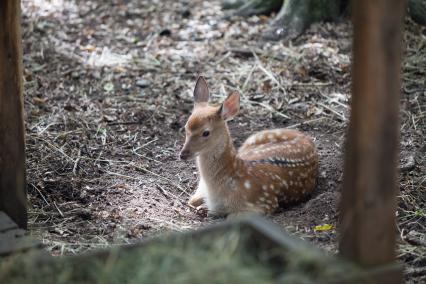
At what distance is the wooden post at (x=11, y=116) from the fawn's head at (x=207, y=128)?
1502 millimetres

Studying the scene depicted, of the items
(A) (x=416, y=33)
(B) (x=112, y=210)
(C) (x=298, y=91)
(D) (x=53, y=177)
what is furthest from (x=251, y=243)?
(A) (x=416, y=33)

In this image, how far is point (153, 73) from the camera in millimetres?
9016

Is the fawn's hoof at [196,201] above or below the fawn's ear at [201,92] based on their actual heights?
below

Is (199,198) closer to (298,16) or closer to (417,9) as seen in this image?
(298,16)

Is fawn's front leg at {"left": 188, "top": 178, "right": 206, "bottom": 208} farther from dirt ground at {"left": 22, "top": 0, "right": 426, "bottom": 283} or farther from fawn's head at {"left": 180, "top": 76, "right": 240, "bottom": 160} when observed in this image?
fawn's head at {"left": 180, "top": 76, "right": 240, "bottom": 160}

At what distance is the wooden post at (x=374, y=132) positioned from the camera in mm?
3354

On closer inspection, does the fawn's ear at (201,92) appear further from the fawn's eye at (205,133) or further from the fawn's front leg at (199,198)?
the fawn's front leg at (199,198)

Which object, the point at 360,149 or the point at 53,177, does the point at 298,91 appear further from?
the point at 360,149

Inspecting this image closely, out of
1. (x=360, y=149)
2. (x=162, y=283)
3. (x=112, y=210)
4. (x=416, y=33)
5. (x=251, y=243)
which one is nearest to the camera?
(x=162, y=283)

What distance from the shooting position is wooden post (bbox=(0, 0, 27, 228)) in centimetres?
479

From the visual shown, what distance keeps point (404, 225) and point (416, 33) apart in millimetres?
4670

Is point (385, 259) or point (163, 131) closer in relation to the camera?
point (385, 259)

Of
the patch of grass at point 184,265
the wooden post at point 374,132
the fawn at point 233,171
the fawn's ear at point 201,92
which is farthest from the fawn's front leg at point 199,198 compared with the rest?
the wooden post at point 374,132

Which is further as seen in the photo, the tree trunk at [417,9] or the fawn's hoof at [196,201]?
the tree trunk at [417,9]
